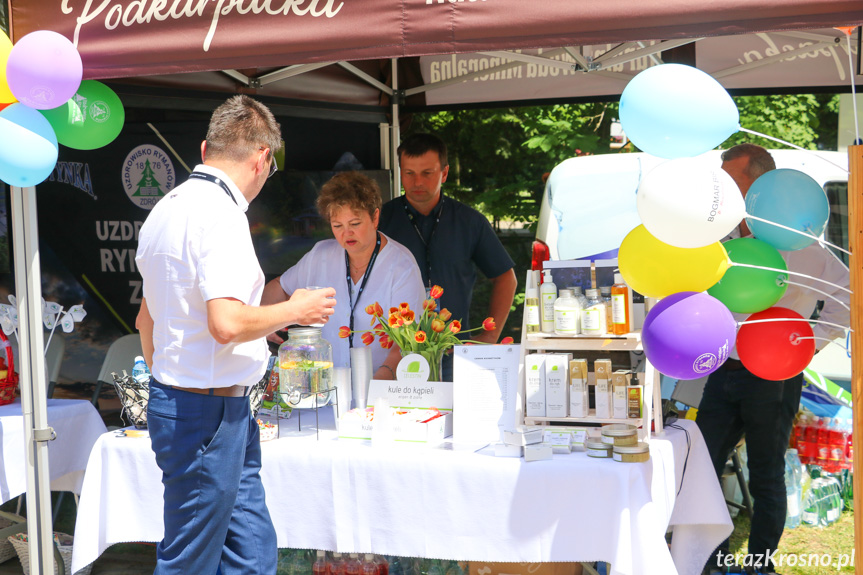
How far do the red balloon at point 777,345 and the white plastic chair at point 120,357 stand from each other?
10.1 ft

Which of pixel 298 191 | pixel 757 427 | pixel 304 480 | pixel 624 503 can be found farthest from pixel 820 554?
pixel 298 191

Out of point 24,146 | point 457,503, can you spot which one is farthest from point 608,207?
point 24,146

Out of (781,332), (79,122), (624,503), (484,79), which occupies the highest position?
(484,79)

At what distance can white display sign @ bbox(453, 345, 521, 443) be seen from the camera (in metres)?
2.81

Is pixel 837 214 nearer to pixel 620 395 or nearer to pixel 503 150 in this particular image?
pixel 620 395

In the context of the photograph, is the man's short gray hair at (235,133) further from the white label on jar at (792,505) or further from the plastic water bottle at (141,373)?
the white label on jar at (792,505)

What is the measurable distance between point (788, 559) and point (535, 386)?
1.92 meters

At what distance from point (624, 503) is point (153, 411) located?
1.40 meters

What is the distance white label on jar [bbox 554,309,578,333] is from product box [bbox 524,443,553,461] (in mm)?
387

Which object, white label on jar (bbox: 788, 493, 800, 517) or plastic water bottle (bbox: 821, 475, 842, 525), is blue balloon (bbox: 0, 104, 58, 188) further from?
plastic water bottle (bbox: 821, 475, 842, 525)

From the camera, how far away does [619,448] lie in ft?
8.38

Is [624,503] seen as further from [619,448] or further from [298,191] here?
[298,191]

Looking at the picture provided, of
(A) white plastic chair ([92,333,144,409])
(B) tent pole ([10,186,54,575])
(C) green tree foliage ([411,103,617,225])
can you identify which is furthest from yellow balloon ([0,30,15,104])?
(C) green tree foliage ([411,103,617,225])

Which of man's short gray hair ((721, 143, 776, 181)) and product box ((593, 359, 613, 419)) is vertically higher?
man's short gray hair ((721, 143, 776, 181))
